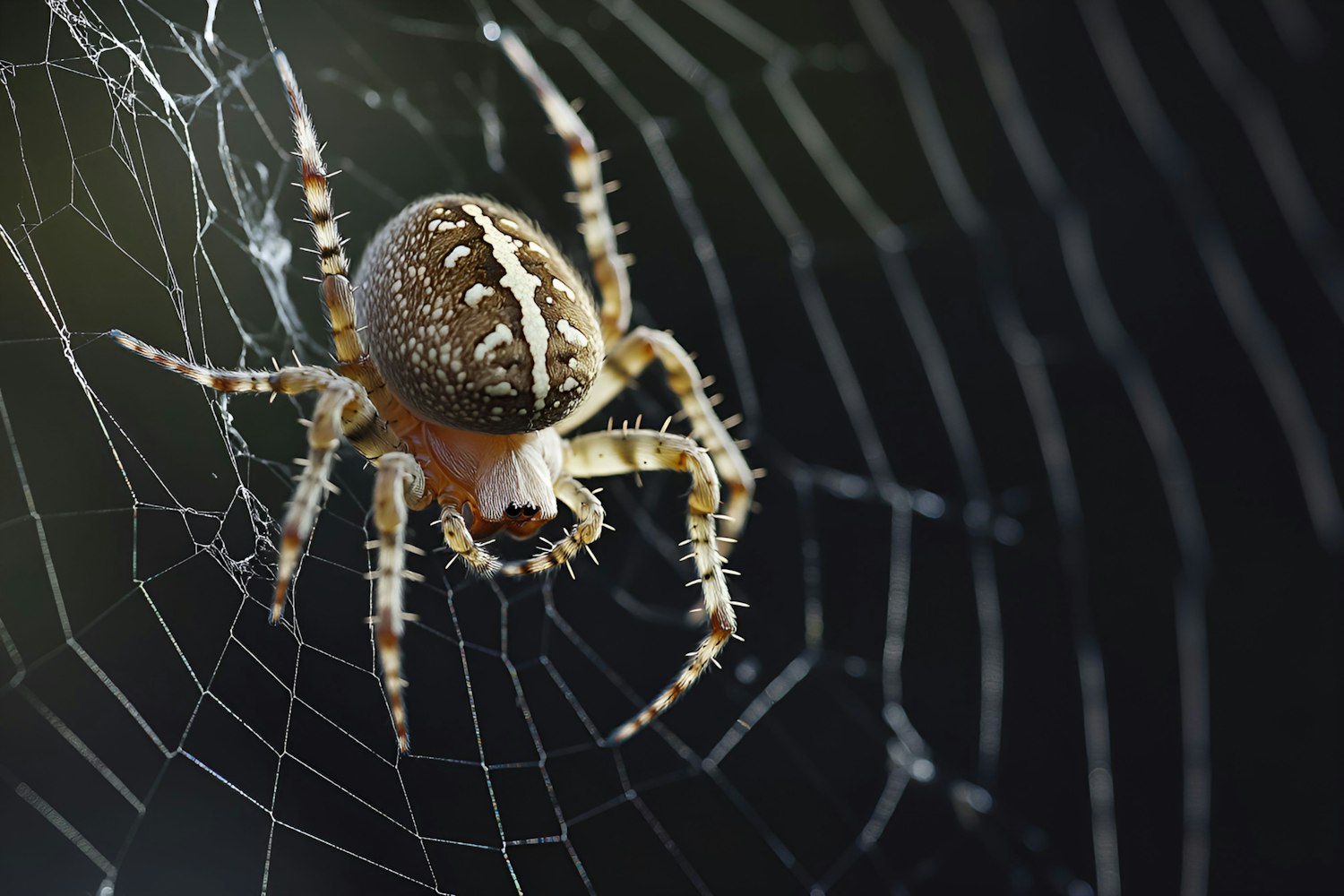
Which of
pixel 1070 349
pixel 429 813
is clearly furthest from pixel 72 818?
pixel 1070 349

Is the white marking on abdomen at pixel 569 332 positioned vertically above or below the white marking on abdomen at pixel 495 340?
above

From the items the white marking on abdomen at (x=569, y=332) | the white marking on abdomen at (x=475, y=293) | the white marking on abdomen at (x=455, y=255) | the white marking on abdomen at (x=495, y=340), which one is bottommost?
the white marking on abdomen at (x=495, y=340)

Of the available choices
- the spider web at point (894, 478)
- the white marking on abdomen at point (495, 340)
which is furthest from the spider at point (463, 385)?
the spider web at point (894, 478)

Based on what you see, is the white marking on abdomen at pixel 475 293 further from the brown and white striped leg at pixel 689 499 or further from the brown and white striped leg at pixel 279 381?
the brown and white striped leg at pixel 689 499

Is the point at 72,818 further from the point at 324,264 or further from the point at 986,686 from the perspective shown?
the point at 986,686

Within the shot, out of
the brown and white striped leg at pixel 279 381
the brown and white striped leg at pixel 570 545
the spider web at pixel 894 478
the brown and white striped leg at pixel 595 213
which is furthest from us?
the spider web at pixel 894 478

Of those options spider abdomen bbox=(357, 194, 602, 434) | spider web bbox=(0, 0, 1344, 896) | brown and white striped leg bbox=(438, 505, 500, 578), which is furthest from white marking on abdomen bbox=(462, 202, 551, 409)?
spider web bbox=(0, 0, 1344, 896)

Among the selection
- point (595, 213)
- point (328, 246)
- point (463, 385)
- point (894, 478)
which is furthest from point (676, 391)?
point (894, 478)
